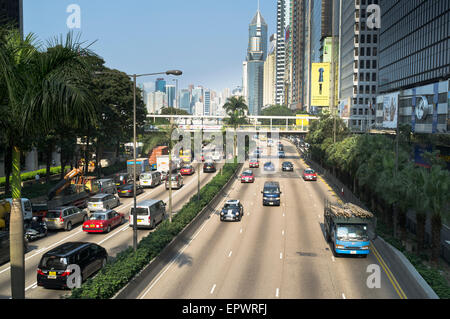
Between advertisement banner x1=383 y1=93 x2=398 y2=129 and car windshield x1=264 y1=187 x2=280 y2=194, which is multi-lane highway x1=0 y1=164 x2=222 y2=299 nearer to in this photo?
car windshield x1=264 y1=187 x2=280 y2=194

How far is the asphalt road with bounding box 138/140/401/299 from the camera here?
1861 centimetres

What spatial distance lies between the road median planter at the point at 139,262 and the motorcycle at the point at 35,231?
836cm

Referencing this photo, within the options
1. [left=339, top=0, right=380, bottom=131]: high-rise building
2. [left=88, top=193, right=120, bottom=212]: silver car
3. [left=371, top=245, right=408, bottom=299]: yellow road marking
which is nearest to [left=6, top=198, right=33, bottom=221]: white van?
[left=88, top=193, right=120, bottom=212]: silver car

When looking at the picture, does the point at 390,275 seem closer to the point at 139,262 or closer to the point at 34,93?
the point at 139,262

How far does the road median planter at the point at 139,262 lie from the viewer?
15.9m

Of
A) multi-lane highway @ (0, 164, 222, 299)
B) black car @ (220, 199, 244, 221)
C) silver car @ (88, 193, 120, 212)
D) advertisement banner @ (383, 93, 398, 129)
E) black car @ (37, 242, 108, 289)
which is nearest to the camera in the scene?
black car @ (37, 242, 108, 289)

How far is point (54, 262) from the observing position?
720 inches

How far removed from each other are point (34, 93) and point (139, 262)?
12292 mm

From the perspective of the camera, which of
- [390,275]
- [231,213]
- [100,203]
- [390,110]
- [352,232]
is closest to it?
[390,275]

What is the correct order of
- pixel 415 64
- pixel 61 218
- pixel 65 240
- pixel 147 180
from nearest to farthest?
1. pixel 65 240
2. pixel 61 218
3. pixel 147 180
4. pixel 415 64

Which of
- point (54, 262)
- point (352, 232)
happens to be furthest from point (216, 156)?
point (54, 262)

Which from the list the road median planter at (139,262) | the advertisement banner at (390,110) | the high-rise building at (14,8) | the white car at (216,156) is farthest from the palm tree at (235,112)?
the road median planter at (139,262)

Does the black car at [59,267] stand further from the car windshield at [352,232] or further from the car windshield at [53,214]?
the car windshield at [352,232]

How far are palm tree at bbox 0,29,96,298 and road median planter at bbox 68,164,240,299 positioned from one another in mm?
6542
